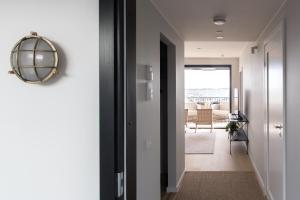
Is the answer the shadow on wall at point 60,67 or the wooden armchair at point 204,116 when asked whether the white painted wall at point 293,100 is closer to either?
the shadow on wall at point 60,67

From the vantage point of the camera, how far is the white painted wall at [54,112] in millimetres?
1455

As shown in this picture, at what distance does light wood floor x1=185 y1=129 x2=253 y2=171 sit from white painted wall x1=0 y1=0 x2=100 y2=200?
176 inches

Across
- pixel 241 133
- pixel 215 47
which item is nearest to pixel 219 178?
pixel 241 133

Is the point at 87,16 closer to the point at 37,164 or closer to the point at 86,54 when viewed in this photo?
the point at 86,54

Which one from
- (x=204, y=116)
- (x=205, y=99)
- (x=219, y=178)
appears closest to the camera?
(x=219, y=178)

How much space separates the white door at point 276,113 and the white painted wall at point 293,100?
0.71 feet

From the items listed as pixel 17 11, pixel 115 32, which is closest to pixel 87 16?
pixel 115 32

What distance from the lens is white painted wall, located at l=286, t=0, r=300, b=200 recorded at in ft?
8.13

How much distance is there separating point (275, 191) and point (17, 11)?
3.20 meters

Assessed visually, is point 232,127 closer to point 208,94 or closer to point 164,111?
point 164,111

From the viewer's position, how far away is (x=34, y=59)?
1.41 meters

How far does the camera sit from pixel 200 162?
6.27m

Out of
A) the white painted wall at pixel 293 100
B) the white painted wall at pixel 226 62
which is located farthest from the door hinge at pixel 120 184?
the white painted wall at pixel 226 62

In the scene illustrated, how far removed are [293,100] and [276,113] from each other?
76 centimetres
